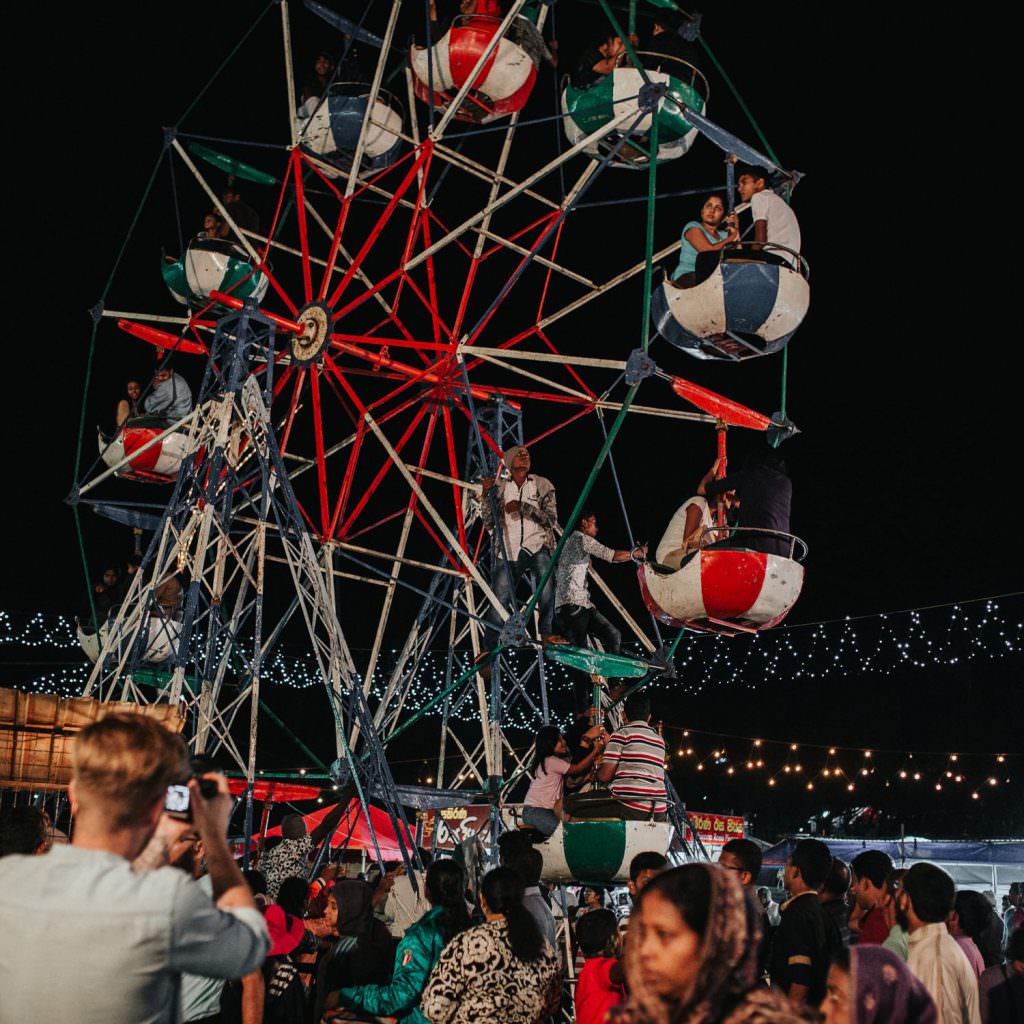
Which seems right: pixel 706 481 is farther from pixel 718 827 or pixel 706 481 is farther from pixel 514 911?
pixel 718 827

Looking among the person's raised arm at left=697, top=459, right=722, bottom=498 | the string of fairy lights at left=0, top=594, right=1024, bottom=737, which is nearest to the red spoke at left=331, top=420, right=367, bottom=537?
the person's raised arm at left=697, top=459, right=722, bottom=498

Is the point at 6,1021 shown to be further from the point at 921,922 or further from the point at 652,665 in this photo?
the point at 652,665

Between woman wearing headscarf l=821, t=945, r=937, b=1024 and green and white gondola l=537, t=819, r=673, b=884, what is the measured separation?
5095 millimetres

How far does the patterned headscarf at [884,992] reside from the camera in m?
3.10

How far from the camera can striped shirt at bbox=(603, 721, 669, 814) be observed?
27.7 feet

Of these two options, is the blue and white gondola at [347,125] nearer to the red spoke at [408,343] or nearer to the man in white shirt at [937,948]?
the red spoke at [408,343]

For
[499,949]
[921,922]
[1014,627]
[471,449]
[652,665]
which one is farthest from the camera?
[1014,627]

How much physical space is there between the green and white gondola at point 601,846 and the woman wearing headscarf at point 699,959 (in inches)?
219

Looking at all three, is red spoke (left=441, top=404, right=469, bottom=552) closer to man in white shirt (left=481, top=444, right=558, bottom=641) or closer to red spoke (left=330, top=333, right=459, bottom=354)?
man in white shirt (left=481, top=444, right=558, bottom=641)

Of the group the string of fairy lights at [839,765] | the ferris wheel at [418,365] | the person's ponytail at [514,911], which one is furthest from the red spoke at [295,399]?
the string of fairy lights at [839,765]

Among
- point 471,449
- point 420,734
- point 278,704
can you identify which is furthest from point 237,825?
point 471,449

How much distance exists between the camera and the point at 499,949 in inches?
175

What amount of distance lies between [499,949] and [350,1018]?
4.37 feet

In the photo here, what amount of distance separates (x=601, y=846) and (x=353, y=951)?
9.55ft
